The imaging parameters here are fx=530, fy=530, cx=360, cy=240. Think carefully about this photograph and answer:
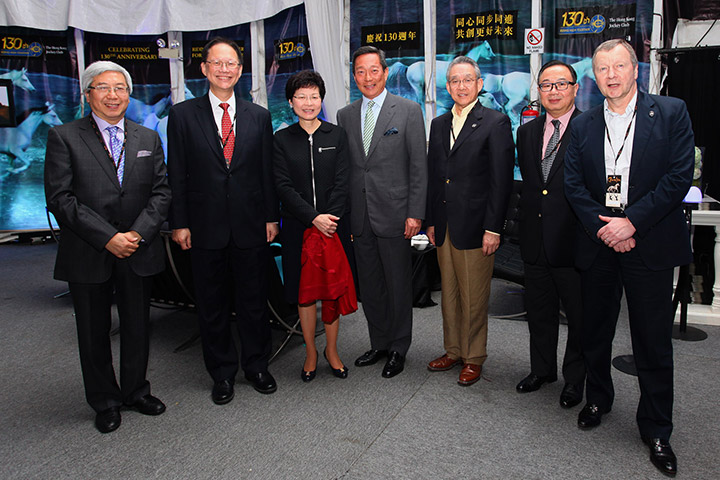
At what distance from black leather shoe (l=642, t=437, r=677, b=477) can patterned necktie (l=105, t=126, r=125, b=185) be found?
2475 mm

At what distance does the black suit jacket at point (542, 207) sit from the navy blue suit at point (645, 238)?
14 cm

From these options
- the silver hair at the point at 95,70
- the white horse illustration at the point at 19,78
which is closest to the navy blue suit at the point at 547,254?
the silver hair at the point at 95,70

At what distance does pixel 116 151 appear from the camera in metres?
2.39

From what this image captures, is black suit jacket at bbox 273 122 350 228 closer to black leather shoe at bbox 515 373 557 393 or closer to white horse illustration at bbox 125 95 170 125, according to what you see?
black leather shoe at bbox 515 373 557 393

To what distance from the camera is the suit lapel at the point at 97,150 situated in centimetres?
230

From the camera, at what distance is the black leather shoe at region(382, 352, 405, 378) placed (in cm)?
290

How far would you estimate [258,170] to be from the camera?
262cm

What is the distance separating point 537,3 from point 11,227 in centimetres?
769

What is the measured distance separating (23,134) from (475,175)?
24.5ft

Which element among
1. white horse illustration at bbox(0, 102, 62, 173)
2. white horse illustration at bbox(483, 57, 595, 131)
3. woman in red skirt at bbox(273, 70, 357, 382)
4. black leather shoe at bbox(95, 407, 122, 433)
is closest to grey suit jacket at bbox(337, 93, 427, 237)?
woman in red skirt at bbox(273, 70, 357, 382)

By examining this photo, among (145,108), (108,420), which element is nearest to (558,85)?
(108,420)

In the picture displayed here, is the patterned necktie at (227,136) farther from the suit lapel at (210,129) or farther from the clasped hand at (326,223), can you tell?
the clasped hand at (326,223)

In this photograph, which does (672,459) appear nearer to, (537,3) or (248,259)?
(248,259)

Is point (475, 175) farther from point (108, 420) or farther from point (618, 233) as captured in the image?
point (108, 420)
